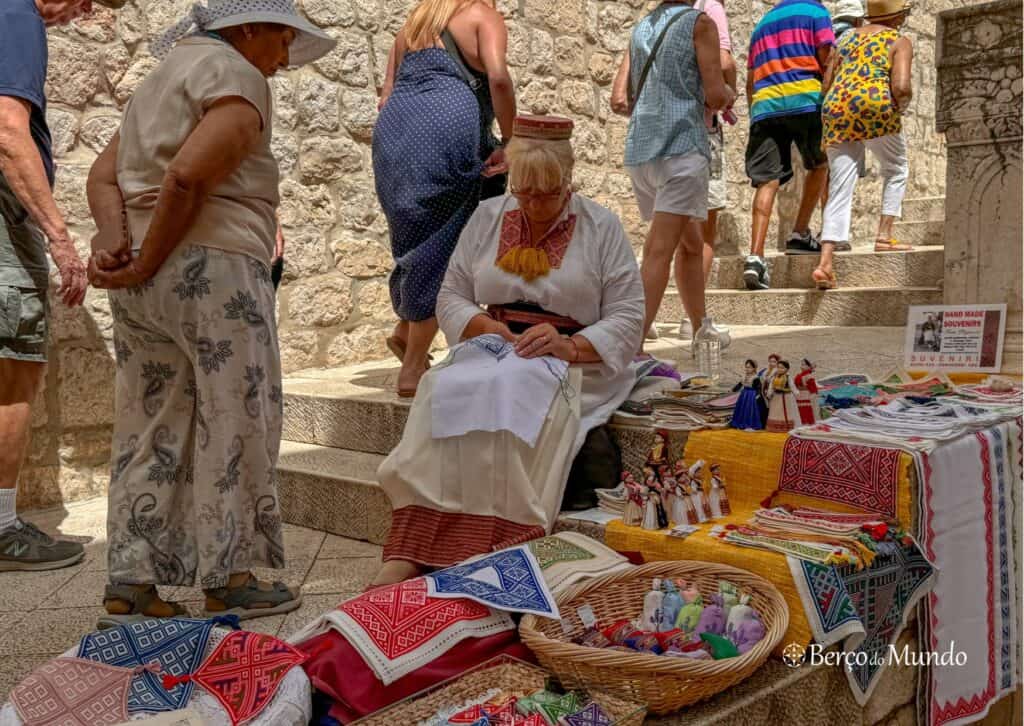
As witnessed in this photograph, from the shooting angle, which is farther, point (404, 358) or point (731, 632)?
point (404, 358)

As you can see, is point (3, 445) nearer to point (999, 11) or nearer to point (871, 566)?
point (871, 566)

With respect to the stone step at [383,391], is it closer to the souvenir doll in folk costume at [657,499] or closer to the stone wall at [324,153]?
the souvenir doll in folk costume at [657,499]

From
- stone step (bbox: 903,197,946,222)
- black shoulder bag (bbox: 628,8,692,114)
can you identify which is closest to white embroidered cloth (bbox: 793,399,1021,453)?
black shoulder bag (bbox: 628,8,692,114)

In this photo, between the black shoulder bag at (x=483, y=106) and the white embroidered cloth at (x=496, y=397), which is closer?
the white embroidered cloth at (x=496, y=397)

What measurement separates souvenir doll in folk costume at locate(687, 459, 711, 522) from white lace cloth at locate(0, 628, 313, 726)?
128cm

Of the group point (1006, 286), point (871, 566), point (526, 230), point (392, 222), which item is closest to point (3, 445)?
point (392, 222)

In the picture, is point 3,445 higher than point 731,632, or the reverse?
point 3,445

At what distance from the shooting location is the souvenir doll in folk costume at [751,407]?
10.8ft

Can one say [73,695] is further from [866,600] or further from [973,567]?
[973,567]

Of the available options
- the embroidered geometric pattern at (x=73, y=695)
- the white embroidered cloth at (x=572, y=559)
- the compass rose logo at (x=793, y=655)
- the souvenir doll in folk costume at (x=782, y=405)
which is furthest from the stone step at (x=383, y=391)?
the embroidered geometric pattern at (x=73, y=695)

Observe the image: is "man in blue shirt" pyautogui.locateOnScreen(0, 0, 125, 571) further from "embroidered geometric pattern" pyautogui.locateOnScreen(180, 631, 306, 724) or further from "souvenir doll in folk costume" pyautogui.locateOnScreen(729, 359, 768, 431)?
"souvenir doll in folk costume" pyautogui.locateOnScreen(729, 359, 768, 431)

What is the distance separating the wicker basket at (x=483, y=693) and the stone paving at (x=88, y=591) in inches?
30.0

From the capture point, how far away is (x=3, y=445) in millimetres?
3607

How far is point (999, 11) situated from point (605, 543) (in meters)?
2.78
